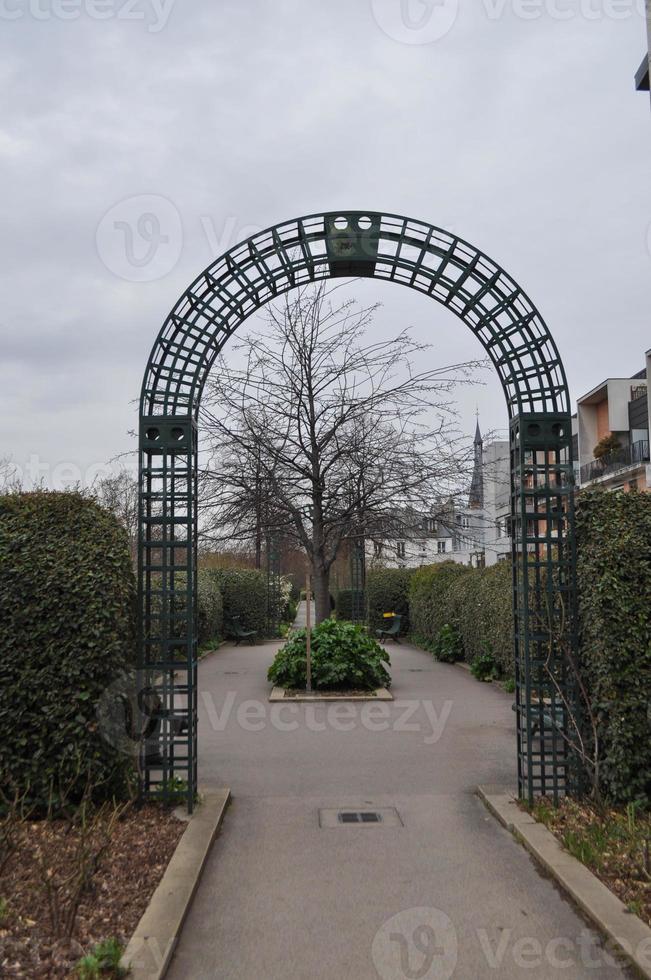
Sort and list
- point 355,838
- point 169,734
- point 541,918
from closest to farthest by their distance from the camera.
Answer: point 541,918 → point 355,838 → point 169,734

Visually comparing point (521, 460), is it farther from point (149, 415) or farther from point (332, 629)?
point (332, 629)

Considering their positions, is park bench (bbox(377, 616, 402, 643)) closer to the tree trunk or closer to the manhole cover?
the tree trunk

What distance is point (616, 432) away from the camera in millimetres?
45750

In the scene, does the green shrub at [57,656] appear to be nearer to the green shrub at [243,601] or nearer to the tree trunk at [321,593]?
the tree trunk at [321,593]

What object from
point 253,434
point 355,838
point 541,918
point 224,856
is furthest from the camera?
point 253,434

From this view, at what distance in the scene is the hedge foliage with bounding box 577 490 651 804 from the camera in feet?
20.0

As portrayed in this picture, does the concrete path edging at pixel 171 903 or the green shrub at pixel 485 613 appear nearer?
the concrete path edging at pixel 171 903

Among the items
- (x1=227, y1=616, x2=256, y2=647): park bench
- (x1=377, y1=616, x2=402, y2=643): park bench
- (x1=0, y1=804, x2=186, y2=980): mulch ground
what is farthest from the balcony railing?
(x1=0, y1=804, x2=186, y2=980): mulch ground

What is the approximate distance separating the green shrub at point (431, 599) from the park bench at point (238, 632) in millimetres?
4608

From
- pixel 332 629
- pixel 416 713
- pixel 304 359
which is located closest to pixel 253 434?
pixel 304 359

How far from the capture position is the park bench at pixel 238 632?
2312 centimetres

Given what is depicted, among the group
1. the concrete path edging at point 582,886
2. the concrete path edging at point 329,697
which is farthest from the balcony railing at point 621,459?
the concrete path edging at point 582,886

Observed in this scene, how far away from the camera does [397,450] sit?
16938 mm

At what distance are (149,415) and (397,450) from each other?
10398mm
